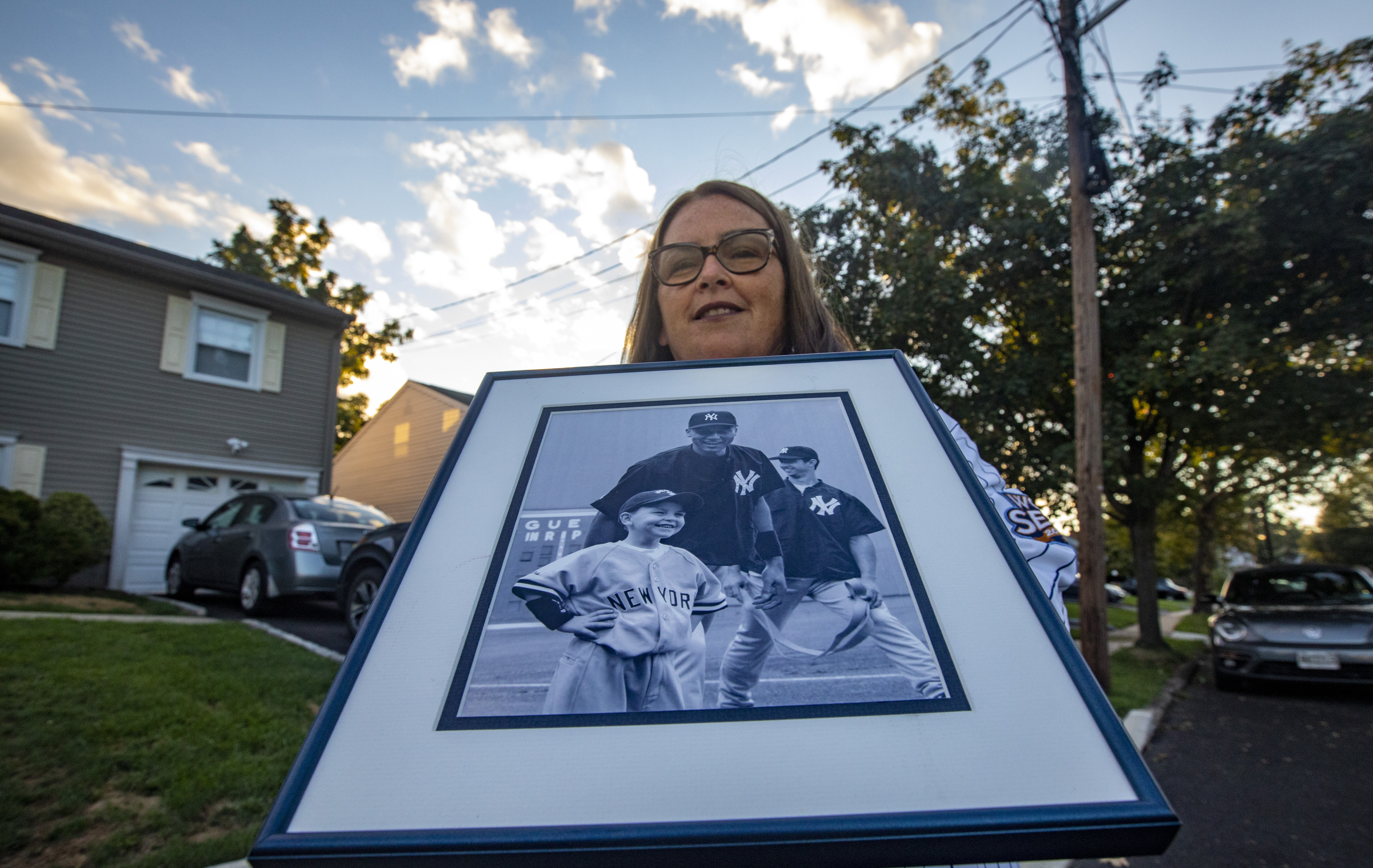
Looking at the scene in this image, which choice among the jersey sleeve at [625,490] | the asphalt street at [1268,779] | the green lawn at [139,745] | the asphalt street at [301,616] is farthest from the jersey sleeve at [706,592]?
the asphalt street at [301,616]

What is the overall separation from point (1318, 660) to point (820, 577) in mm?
9582

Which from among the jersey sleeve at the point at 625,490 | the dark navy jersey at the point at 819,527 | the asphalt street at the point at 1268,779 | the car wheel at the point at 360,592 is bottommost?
the asphalt street at the point at 1268,779

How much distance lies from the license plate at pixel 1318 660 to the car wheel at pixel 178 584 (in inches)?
537

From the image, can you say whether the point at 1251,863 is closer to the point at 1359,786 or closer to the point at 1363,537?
the point at 1359,786

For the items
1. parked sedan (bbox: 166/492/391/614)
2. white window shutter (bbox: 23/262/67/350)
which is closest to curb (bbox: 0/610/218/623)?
parked sedan (bbox: 166/492/391/614)

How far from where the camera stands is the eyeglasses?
1520 millimetres

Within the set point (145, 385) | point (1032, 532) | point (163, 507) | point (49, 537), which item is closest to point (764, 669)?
point (1032, 532)

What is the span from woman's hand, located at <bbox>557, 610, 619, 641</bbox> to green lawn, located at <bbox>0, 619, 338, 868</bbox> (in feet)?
9.13

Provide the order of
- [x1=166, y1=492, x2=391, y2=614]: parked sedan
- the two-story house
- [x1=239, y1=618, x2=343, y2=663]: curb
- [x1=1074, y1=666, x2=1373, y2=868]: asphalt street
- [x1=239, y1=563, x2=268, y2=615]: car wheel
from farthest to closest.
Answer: the two-story house → [x1=239, y1=563, x2=268, y2=615]: car wheel → [x1=166, y1=492, x2=391, y2=614]: parked sedan → [x1=239, y1=618, x2=343, y2=663]: curb → [x1=1074, y1=666, x2=1373, y2=868]: asphalt street

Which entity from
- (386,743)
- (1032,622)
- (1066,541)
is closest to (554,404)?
(386,743)

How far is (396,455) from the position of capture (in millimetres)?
22156

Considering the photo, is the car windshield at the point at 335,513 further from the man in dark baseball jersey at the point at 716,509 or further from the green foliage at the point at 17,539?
the man in dark baseball jersey at the point at 716,509

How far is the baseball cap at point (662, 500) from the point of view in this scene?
2.64 ft

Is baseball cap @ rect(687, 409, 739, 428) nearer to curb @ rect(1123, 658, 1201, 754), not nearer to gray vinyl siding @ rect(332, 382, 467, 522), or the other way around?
curb @ rect(1123, 658, 1201, 754)
